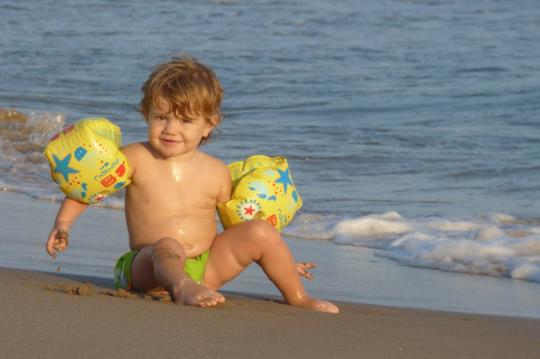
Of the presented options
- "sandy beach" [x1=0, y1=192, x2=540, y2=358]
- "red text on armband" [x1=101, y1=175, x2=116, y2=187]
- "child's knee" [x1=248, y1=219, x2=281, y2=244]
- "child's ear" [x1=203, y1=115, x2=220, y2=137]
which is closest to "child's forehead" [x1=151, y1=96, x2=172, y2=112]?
"child's ear" [x1=203, y1=115, x2=220, y2=137]

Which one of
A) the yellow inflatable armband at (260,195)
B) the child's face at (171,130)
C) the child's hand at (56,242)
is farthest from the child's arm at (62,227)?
the yellow inflatable armband at (260,195)

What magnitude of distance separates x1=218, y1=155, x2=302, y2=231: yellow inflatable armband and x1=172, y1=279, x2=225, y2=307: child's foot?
2.29 ft

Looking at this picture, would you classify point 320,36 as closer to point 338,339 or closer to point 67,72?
point 67,72

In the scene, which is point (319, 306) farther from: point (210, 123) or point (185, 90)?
point (185, 90)

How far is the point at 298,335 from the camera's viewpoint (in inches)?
145

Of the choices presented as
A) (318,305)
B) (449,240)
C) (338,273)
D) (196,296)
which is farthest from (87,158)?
(449,240)

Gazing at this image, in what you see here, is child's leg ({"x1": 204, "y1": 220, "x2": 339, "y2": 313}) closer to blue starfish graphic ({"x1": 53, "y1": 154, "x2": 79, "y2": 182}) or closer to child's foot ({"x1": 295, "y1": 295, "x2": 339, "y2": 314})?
child's foot ({"x1": 295, "y1": 295, "x2": 339, "y2": 314})

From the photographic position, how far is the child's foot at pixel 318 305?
4504 millimetres

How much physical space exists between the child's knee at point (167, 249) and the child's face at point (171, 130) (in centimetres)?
34

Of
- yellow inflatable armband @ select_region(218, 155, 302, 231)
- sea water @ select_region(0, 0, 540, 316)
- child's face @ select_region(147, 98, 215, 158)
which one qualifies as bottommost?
sea water @ select_region(0, 0, 540, 316)

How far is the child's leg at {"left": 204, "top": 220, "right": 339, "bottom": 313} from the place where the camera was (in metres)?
4.55

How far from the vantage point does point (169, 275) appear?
4.26 meters

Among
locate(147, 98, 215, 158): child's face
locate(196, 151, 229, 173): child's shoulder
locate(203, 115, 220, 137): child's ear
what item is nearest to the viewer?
locate(147, 98, 215, 158): child's face

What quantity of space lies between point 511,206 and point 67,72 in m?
7.90
